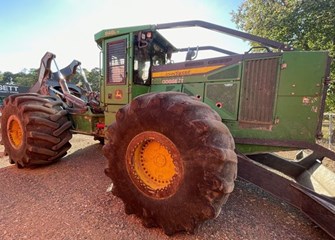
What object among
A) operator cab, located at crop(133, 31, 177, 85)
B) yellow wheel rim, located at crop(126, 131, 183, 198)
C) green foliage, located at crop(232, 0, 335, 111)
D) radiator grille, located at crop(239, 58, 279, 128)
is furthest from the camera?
green foliage, located at crop(232, 0, 335, 111)

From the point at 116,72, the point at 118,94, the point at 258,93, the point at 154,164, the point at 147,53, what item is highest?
the point at 147,53

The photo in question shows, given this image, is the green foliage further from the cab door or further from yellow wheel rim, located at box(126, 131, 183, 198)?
yellow wheel rim, located at box(126, 131, 183, 198)

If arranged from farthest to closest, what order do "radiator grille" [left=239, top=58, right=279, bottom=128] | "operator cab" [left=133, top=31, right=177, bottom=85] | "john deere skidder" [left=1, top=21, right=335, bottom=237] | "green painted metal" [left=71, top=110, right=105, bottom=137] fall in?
"green painted metal" [left=71, top=110, right=105, bottom=137] < "operator cab" [left=133, top=31, right=177, bottom=85] < "radiator grille" [left=239, top=58, right=279, bottom=128] < "john deere skidder" [left=1, top=21, right=335, bottom=237]

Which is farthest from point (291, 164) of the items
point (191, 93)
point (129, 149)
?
point (129, 149)

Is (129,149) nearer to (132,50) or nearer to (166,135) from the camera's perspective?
(166,135)

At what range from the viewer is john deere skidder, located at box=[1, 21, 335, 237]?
7.14 ft

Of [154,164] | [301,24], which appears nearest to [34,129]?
[154,164]

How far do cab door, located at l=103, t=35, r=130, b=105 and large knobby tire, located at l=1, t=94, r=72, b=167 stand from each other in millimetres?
1109

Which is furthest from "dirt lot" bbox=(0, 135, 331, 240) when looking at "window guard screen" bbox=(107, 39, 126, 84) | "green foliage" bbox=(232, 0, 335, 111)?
"green foliage" bbox=(232, 0, 335, 111)

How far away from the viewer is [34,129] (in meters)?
4.27

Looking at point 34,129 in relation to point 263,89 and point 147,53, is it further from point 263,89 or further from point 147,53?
point 263,89

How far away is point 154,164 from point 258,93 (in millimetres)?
1839

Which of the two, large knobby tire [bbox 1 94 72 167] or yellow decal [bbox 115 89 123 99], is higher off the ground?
yellow decal [bbox 115 89 123 99]

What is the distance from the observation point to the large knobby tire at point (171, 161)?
2068 mm
